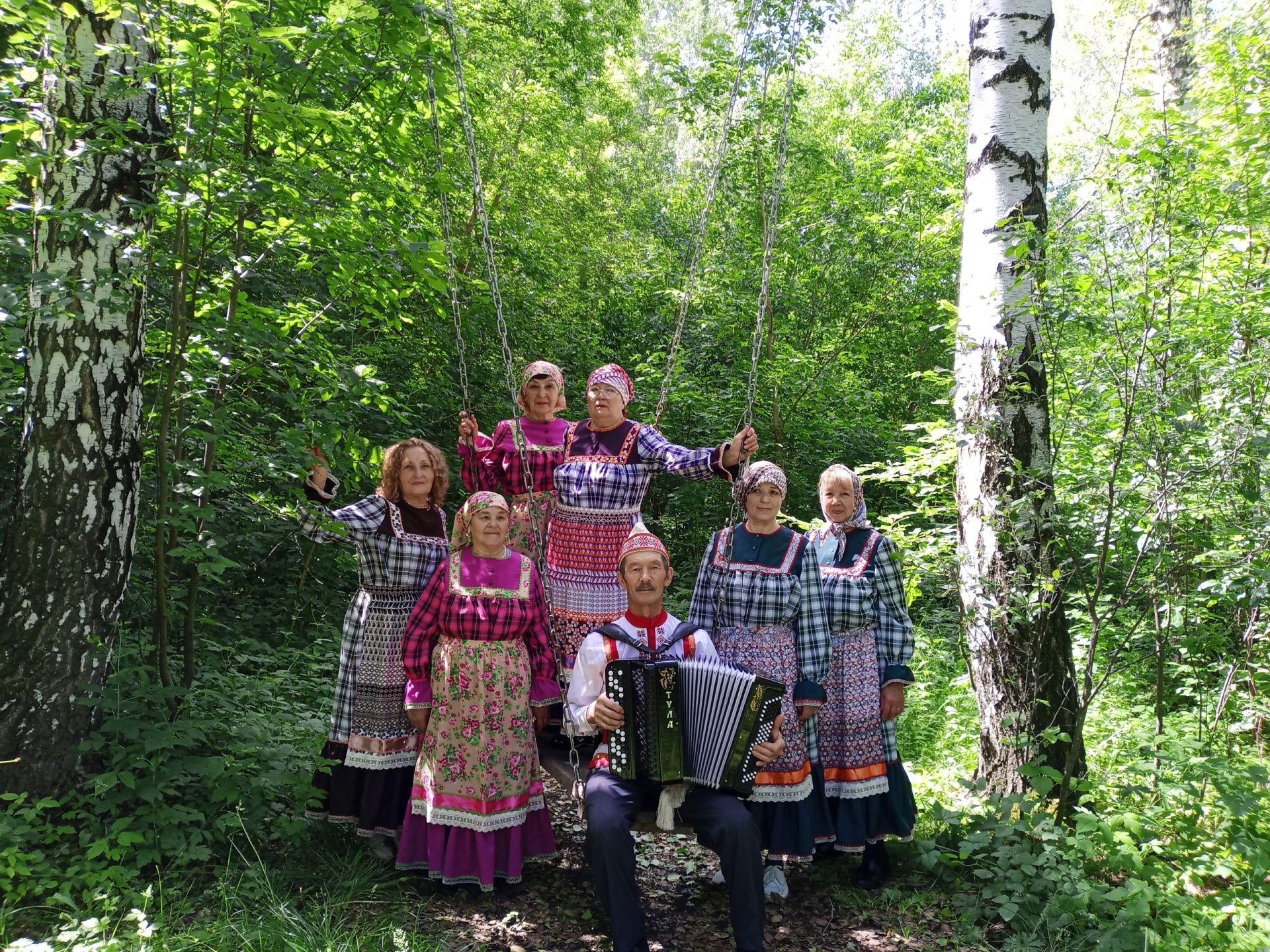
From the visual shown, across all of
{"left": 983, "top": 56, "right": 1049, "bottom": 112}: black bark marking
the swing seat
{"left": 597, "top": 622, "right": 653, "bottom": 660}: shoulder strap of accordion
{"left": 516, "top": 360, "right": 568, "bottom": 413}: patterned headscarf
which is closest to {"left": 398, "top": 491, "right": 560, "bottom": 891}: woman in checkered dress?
the swing seat

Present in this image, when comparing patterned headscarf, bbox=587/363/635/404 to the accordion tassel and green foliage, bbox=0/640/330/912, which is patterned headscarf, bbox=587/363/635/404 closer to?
the accordion tassel

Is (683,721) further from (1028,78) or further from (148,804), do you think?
(1028,78)

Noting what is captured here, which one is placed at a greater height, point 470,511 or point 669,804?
point 470,511

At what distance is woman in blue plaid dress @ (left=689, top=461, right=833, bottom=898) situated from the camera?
12.1ft

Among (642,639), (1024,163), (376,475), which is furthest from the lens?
(376,475)

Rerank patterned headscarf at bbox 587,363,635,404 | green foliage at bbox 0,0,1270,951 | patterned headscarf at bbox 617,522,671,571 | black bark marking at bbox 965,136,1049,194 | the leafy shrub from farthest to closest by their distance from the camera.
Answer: black bark marking at bbox 965,136,1049,194, patterned headscarf at bbox 587,363,635,404, patterned headscarf at bbox 617,522,671,571, green foliage at bbox 0,0,1270,951, the leafy shrub

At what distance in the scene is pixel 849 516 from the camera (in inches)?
161

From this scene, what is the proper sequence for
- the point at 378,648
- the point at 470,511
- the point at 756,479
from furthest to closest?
the point at 378,648, the point at 756,479, the point at 470,511

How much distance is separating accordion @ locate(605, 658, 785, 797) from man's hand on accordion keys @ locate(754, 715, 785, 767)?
0.05 metres

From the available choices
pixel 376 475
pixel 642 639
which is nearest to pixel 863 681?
pixel 642 639

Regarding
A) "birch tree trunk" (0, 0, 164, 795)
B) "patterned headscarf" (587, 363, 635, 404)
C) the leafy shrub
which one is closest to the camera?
the leafy shrub

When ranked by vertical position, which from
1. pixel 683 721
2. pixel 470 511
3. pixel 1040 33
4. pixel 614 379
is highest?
pixel 1040 33

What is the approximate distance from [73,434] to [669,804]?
3012mm

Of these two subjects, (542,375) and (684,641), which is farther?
(542,375)
